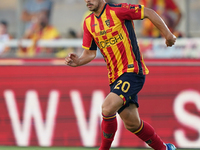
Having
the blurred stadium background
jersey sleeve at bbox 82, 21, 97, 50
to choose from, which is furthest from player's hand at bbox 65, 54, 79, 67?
the blurred stadium background

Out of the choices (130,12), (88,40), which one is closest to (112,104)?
(88,40)

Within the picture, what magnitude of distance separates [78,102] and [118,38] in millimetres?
1762

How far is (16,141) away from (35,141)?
27 centimetres

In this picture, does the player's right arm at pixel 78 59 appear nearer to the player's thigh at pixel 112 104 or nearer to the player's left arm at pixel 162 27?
the player's thigh at pixel 112 104

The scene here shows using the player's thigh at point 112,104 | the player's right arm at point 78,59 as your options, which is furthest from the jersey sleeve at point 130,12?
the player's thigh at point 112,104

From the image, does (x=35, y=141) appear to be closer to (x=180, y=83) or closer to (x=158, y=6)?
(x=180, y=83)

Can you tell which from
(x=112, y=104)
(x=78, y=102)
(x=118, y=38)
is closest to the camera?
(x=112, y=104)

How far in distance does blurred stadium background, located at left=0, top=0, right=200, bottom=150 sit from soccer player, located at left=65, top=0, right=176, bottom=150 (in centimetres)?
125

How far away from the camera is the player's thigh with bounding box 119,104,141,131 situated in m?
4.27

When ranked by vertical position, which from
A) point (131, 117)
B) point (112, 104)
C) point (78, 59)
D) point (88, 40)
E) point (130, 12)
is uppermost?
point (130, 12)

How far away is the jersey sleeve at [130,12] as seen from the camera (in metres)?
4.16

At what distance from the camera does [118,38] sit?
14.0 feet

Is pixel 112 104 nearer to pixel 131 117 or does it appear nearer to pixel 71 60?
pixel 131 117

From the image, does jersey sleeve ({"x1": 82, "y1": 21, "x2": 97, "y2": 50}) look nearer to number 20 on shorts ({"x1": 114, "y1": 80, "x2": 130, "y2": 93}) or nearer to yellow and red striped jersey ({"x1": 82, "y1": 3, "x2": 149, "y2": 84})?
yellow and red striped jersey ({"x1": 82, "y1": 3, "x2": 149, "y2": 84})
